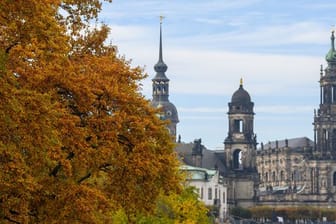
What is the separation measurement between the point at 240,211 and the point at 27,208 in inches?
5195

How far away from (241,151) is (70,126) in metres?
135

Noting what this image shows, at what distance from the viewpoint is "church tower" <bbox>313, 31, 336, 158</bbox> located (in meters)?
168

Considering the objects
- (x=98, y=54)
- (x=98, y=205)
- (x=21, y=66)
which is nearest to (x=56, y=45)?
(x=21, y=66)

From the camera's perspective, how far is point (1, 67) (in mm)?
21344

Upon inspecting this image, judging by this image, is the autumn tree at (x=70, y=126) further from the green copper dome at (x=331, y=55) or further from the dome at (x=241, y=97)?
the green copper dome at (x=331, y=55)

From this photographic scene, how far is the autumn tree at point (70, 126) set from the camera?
74.4 ft

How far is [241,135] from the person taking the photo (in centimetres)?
16075

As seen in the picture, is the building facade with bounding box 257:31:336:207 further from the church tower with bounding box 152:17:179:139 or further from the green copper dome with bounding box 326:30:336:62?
the church tower with bounding box 152:17:179:139

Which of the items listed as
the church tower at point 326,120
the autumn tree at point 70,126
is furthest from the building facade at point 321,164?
the autumn tree at point 70,126

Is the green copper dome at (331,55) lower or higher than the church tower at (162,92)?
higher

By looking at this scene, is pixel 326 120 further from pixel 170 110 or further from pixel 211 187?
pixel 211 187

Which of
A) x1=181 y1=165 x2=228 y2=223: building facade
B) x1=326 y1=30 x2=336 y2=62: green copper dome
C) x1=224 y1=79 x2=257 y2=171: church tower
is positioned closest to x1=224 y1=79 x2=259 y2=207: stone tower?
x1=224 y1=79 x2=257 y2=171: church tower

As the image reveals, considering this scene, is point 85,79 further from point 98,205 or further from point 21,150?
point 21,150

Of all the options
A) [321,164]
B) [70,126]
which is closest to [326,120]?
[321,164]
